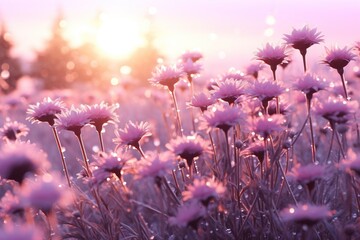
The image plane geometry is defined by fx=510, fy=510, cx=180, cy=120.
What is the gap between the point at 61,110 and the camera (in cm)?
288

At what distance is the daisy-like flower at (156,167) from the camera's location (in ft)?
6.63

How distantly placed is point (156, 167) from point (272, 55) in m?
1.20

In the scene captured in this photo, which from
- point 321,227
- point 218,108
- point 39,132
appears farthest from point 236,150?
point 39,132

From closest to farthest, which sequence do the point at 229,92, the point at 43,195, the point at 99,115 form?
1. the point at 43,195
2. the point at 229,92
3. the point at 99,115

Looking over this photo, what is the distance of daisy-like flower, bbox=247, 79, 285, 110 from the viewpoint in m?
2.50

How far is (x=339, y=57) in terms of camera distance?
2820 millimetres

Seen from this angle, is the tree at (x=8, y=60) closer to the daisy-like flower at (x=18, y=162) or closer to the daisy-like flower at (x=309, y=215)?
the daisy-like flower at (x=18, y=162)

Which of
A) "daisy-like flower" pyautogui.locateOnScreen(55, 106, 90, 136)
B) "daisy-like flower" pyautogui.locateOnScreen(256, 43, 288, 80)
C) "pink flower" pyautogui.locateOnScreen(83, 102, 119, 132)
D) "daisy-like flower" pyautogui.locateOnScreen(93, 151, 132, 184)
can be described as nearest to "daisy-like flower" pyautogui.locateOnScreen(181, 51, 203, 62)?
"daisy-like flower" pyautogui.locateOnScreen(256, 43, 288, 80)

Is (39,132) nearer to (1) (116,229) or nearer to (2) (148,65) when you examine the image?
(1) (116,229)

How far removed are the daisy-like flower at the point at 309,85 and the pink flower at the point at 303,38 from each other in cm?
45

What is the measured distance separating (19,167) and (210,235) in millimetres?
1155

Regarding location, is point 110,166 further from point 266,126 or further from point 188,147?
point 266,126

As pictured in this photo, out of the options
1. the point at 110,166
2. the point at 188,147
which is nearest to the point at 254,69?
the point at 188,147

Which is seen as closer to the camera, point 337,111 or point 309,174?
point 309,174
